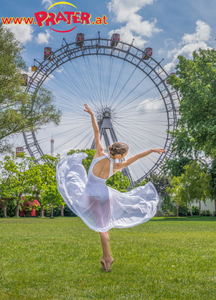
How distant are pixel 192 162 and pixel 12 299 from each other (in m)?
30.6

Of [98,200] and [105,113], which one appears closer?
[98,200]

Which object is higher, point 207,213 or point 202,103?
point 202,103

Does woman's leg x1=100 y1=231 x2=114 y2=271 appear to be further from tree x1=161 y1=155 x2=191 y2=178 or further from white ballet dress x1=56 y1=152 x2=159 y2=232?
tree x1=161 y1=155 x2=191 y2=178

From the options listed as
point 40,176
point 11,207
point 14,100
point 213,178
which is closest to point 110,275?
point 14,100

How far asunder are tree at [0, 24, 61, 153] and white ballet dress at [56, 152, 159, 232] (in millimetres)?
10325

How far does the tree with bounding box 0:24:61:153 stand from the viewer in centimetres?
1428

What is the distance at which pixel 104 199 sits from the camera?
4.45 meters

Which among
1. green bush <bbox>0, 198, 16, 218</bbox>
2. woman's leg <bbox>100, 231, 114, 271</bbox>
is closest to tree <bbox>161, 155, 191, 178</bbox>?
green bush <bbox>0, 198, 16, 218</bbox>

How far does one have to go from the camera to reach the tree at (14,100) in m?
14.3

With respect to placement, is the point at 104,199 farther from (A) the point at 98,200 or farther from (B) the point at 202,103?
(B) the point at 202,103

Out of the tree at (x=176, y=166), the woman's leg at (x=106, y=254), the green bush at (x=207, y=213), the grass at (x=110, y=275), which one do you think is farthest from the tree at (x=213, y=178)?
the woman's leg at (x=106, y=254)

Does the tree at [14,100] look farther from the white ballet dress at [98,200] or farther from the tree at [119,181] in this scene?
the tree at [119,181]

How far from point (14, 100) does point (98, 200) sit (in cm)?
1221

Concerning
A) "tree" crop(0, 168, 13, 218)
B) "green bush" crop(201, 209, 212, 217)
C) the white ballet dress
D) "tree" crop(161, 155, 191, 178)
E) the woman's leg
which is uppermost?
"tree" crop(161, 155, 191, 178)
